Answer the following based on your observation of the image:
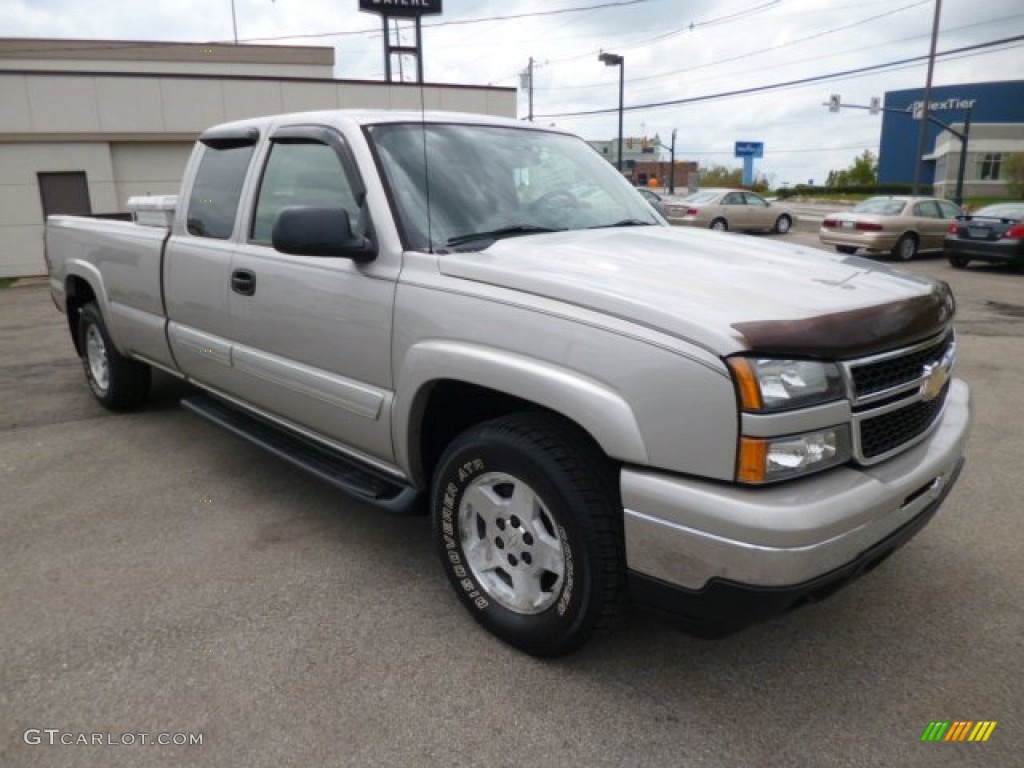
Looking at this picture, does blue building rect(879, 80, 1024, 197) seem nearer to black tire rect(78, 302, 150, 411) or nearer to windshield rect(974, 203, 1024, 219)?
windshield rect(974, 203, 1024, 219)

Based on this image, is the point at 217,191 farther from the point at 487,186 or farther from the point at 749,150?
the point at 749,150

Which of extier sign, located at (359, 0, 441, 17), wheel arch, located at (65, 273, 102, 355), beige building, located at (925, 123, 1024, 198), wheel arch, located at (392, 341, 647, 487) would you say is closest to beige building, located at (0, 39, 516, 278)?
extier sign, located at (359, 0, 441, 17)

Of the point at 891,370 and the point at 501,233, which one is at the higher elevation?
the point at 501,233

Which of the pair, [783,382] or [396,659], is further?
[396,659]

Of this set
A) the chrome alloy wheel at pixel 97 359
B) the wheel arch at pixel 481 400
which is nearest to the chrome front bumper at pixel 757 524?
the wheel arch at pixel 481 400

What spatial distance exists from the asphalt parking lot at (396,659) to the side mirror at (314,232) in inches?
54.7

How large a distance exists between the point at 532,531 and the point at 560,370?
587mm

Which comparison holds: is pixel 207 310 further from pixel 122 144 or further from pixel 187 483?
pixel 122 144

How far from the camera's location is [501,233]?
10.4 feet

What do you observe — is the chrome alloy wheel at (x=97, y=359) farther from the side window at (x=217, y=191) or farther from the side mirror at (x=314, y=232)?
the side mirror at (x=314, y=232)

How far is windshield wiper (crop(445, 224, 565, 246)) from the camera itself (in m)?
3.06

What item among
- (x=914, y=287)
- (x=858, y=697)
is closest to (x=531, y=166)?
(x=914, y=287)

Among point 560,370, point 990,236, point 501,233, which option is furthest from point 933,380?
point 990,236

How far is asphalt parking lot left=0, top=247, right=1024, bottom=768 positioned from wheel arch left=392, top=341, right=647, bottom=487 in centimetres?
66
